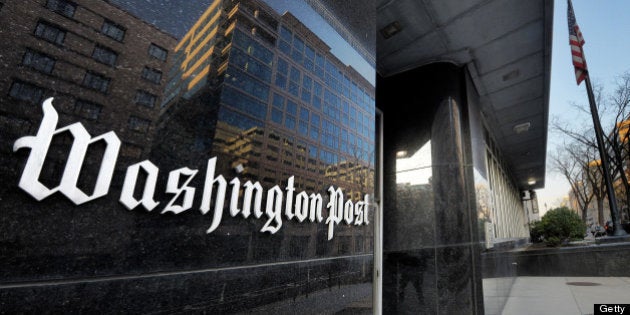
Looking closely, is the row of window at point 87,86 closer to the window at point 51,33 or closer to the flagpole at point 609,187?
the window at point 51,33

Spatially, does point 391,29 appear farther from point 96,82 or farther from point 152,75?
point 96,82

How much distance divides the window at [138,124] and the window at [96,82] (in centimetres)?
15

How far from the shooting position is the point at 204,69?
4.95ft

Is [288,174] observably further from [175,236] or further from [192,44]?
[192,44]

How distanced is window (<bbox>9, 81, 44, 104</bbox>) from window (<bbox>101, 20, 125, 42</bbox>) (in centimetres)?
38

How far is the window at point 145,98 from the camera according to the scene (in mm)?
1252

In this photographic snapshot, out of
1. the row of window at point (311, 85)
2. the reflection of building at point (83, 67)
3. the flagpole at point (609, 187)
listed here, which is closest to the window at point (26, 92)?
the reflection of building at point (83, 67)

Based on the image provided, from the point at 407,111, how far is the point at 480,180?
2090 mm

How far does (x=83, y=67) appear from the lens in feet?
3.63

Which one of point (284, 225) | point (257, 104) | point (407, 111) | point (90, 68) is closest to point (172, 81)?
point (90, 68)

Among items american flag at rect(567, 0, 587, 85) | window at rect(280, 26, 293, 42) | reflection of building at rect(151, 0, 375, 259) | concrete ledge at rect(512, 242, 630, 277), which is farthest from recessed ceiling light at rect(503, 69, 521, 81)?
window at rect(280, 26, 293, 42)

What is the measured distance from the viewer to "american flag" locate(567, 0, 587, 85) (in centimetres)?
839

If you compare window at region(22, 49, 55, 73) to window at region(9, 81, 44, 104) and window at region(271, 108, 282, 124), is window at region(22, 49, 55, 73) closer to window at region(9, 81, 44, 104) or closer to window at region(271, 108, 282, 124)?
window at region(9, 81, 44, 104)

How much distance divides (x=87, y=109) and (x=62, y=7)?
1.46 ft
